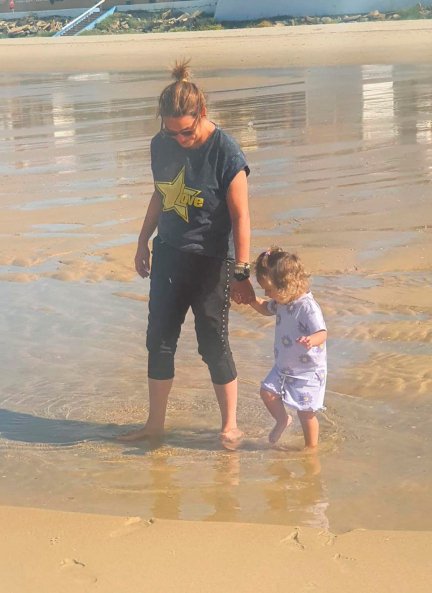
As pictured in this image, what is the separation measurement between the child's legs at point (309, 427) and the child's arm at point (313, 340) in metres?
0.34

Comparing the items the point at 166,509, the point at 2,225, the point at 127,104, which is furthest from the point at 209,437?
the point at 127,104

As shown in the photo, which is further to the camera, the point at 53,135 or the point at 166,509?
the point at 53,135

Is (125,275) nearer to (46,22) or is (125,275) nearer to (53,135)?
(53,135)

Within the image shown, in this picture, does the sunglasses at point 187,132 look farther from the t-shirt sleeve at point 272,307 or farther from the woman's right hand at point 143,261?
the t-shirt sleeve at point 272,307

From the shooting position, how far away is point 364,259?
24.5 feet

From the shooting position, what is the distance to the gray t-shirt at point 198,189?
4.24 metres

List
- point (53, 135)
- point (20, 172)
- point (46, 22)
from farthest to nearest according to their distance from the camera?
point (46, 22) < point (53, 135) < point (20, 172)

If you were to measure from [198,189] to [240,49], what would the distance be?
1473 inches

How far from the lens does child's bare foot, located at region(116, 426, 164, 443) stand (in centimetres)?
468

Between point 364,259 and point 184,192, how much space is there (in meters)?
3.40

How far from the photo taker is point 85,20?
66.2m

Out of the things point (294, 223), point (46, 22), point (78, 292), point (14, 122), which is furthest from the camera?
point (46, 22)

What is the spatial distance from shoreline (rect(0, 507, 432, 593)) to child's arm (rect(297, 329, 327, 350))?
0.93 m

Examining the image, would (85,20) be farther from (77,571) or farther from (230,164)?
(77,571)
